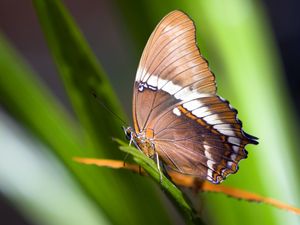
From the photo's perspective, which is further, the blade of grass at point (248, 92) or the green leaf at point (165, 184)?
the blade of grass at point (248, 92)

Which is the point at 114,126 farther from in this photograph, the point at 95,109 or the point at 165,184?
the point at 165,184

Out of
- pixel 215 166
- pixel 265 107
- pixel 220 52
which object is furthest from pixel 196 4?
pixel 215 166

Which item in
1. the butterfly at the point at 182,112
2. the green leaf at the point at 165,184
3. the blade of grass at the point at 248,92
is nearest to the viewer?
the green leaf at the point at 165,184

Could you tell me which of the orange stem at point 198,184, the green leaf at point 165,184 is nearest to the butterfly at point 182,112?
the orange stem at point 198,184

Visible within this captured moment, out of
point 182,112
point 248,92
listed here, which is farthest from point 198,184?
point 248,92

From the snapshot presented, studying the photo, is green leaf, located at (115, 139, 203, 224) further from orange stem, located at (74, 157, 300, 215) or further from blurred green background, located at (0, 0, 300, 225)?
blurred green background, located at (0, 0, 300, 225)

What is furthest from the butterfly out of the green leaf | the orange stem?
the green leaf

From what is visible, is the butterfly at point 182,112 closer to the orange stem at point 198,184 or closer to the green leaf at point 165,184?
the orange stem at point 198,184
